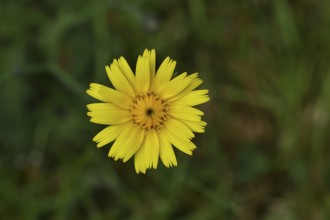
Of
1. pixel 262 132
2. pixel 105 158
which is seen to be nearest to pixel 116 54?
pixel 105 158

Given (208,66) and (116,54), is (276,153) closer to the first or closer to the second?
(208,66)

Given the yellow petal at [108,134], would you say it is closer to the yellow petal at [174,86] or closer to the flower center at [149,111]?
the flower center at [149,111]

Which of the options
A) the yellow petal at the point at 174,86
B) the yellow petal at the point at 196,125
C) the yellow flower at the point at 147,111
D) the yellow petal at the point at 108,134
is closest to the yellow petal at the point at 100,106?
the yellow flower at the point at 147,111

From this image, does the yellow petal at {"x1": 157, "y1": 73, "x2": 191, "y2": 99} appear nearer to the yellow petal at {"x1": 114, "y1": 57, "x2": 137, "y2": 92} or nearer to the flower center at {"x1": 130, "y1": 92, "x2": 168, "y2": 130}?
the flower center at {"x1": 130, "y1": 92, "x2": 168, "y2": 130}

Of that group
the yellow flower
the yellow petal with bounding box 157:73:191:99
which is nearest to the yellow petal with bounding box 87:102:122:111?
the yellow flower

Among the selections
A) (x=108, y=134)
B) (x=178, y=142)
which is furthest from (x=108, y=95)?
(x=178, y=142)

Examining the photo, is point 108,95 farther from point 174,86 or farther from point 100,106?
point 174,86
